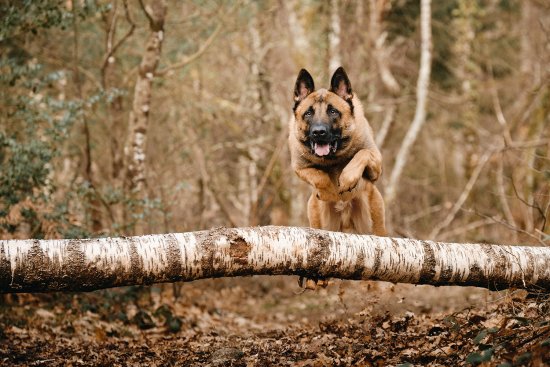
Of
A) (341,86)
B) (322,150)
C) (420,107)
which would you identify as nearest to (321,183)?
(322,150)

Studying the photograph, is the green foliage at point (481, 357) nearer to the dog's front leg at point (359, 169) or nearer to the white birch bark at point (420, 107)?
the dog's front leg at point (359, 169)

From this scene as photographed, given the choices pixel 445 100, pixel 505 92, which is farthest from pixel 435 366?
pixel 505 92

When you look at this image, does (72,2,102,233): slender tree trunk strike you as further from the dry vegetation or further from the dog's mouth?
the dog's mouth

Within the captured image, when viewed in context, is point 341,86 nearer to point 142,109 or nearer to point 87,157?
point 142,109

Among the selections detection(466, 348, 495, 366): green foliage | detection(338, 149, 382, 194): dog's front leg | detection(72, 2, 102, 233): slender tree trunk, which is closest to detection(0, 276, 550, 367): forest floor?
detection(466, 348, 495, 366): green foliage

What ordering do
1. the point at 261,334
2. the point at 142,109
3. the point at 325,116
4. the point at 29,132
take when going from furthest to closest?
the point at 142,109 < the point at 29,132 < the point at 325,116 < the point at 261,334

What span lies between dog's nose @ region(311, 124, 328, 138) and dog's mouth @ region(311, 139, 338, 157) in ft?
0.36

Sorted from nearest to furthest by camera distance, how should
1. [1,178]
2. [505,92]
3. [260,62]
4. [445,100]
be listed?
[1,178] < [260,62] < [445,100] < [505,92]

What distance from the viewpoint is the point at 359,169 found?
5.66 metres

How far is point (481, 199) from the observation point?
17.9 metres

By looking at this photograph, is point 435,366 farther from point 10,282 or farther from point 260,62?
point 260,62

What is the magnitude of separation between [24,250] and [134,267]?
2.21 ft

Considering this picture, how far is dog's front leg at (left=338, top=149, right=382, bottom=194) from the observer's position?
220 inches

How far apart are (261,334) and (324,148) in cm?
197
